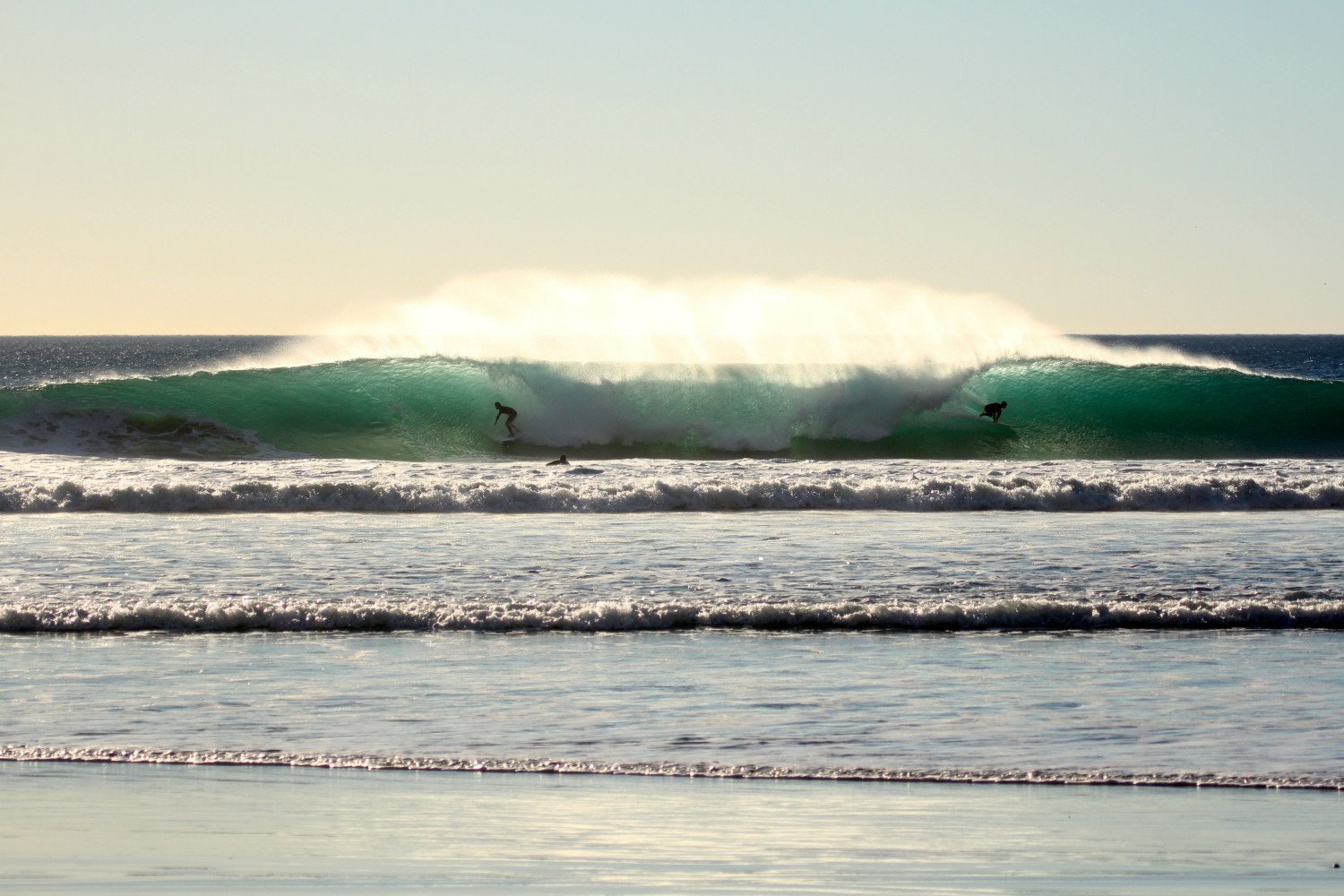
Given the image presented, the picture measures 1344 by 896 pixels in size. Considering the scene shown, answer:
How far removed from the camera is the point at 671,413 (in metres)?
24.1

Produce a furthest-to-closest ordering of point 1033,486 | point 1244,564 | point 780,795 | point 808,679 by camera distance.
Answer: point 1033,486 < point 1244,564 < point 808,679 < point 780,795

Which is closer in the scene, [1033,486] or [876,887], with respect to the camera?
[876,887]

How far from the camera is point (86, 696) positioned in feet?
22.8

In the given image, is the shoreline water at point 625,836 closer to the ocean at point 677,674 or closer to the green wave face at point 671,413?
the ocean at point 677,674

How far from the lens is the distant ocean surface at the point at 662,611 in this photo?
6.07 metres

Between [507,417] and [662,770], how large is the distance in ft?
62.5

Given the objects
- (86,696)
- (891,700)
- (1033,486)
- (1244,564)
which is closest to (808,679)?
(891,700)

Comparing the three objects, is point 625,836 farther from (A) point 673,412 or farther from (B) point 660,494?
(A) point 673,412

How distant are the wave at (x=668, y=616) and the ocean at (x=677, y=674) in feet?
0.09

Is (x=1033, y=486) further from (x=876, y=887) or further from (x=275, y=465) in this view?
(x=876, y=887)

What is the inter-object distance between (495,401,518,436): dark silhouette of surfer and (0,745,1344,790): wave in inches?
704

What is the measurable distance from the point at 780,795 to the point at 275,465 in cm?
1381

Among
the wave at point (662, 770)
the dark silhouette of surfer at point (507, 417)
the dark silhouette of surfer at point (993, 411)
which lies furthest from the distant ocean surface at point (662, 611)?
the dark silhouette of surfer at point (993, 411)

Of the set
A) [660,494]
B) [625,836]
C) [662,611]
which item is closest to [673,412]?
[660,494]
